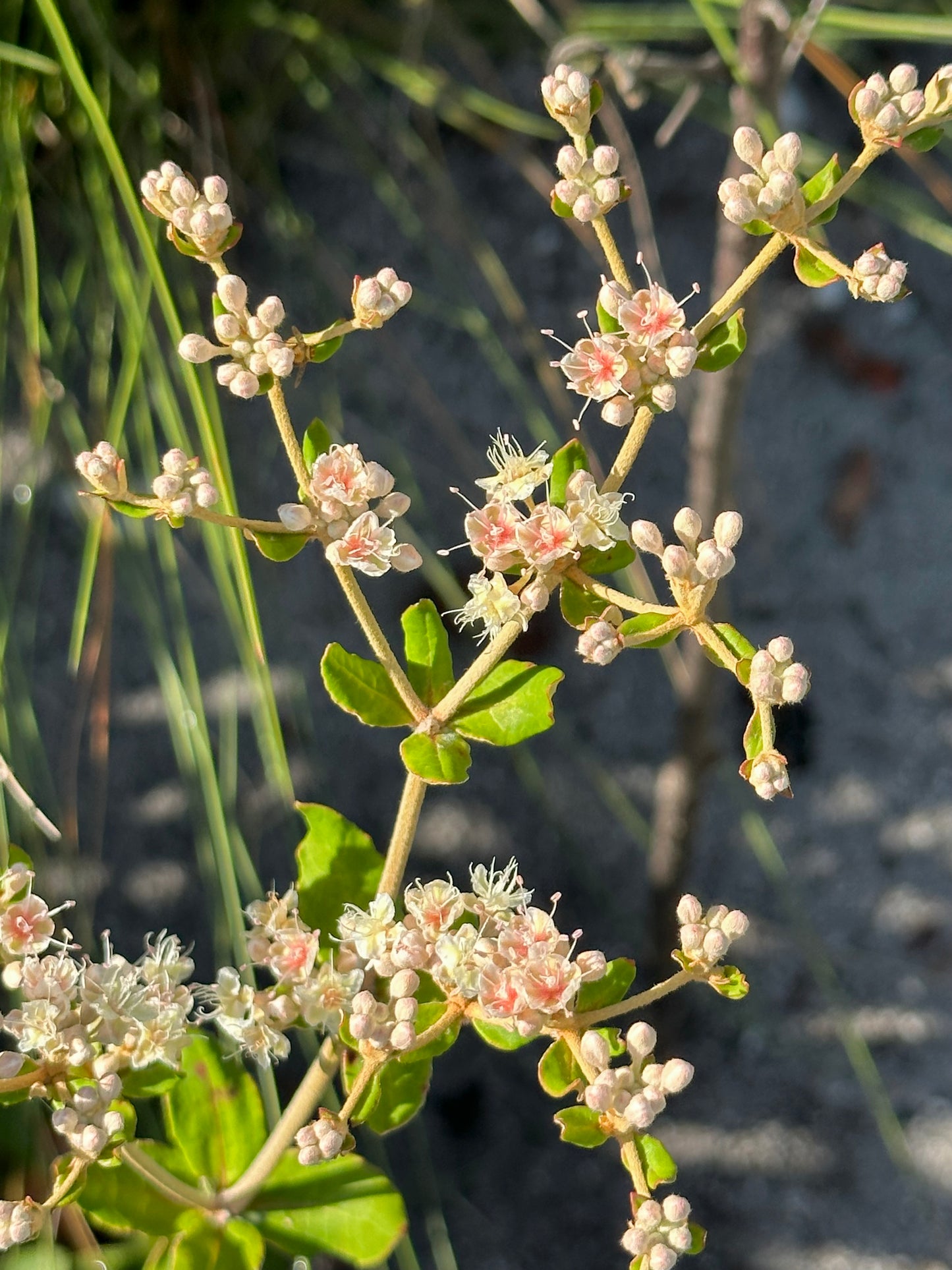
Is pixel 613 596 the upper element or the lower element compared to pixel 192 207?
lower

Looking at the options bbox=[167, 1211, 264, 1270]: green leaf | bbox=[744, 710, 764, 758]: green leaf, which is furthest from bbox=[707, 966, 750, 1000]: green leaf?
bbox=[167, 1211, 264, 1270]: green leaf

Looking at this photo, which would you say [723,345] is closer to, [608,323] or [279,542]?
[608,323]

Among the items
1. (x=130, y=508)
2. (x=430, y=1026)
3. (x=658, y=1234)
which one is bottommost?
(x=658, y=1234)

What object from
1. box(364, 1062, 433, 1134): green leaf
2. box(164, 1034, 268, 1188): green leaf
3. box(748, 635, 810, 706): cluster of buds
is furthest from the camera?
box(164, 1034, 268, 1188): green leaf

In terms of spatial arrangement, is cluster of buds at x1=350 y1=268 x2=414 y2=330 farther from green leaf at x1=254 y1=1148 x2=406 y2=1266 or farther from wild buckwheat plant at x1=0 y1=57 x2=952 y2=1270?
green leaf at x1=254 y1=1148 x2=406 y2=1266

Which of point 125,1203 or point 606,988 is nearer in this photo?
point 606,988

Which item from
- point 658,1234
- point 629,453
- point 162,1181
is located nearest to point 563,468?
point 629,453

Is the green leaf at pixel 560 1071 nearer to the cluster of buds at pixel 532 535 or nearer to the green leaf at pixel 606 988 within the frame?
the green leaf at pixel 606 988
